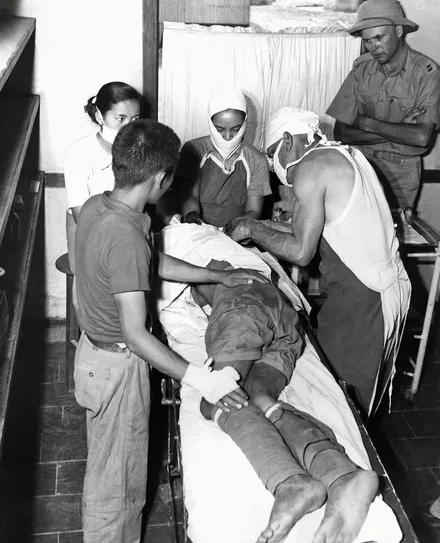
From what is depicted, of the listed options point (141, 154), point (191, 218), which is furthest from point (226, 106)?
point (141, 154)

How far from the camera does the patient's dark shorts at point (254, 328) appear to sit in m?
2.73

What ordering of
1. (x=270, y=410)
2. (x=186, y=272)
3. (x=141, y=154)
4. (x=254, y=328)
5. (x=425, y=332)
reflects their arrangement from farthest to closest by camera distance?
(x=425, y=332) < (x=186, y=272) < (x=254, y=328) < (x=270, y=410) < (x=141, y=154)

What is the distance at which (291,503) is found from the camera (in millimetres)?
2064

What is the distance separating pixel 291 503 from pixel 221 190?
2.48m

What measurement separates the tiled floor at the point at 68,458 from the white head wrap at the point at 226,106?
1567 millimetres

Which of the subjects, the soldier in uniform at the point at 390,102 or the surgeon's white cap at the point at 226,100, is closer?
the surgeon's white cap at the point at 226,100

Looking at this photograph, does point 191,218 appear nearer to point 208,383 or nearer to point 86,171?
point 86,171

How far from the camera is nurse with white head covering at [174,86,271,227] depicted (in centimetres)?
416

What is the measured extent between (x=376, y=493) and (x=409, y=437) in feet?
6.41

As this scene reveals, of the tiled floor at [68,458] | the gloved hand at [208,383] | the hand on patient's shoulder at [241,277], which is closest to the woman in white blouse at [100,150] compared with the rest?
the hand on patient's shoulder at [241,277]

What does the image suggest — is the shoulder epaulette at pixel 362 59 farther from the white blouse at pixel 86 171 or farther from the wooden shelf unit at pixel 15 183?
the wooden shelf unit at pixel 15 183

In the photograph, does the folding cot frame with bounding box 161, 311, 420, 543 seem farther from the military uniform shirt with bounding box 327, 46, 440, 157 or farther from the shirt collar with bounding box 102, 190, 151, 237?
the military uniform shirt with bounding box 327, 46, 440, 157

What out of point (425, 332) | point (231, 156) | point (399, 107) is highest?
point (399, 107)

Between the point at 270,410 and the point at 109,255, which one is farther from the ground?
the point at 109,255
